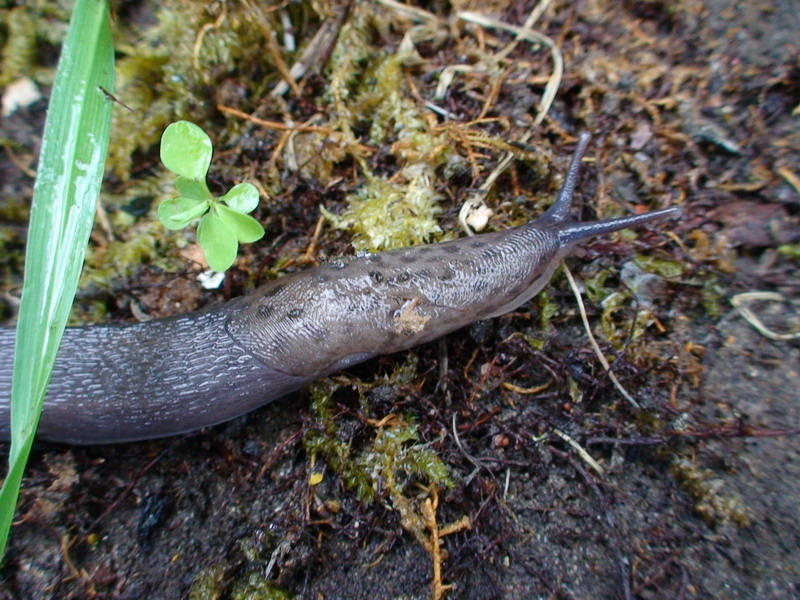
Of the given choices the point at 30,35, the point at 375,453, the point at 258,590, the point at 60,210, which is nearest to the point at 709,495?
the point at 375,453

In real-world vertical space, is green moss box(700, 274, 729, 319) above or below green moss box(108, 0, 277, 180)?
below

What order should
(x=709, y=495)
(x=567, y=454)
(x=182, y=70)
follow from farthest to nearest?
(x=182, y=70)
(x=567, y=454)
(x=709, y=495)

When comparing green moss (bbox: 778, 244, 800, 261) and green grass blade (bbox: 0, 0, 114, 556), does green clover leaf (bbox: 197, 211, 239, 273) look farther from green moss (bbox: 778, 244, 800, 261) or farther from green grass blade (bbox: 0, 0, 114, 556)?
green moss (bbox: 778, 244, 800, 261)

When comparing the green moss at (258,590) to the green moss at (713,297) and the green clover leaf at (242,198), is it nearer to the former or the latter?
the green clover leaf at (242,198)

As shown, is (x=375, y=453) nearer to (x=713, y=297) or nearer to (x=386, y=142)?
(x=386, y=142)

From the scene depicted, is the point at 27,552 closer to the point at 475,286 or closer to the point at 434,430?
the point at 434,430

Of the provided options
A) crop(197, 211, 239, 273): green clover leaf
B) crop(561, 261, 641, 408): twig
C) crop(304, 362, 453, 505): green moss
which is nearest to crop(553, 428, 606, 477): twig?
crop(561, 261, 641, 408): twig
